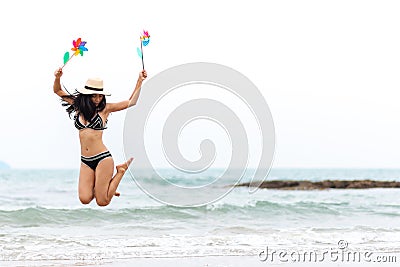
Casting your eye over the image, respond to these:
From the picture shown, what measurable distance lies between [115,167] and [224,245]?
6.72 m

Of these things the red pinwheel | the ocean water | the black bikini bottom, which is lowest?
the ocean water

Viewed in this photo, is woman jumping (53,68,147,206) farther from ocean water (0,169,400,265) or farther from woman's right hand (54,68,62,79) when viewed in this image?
ocean water (0,169,400,265)

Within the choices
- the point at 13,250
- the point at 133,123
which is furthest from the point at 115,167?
the point at 13,250

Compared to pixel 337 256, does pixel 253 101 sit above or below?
above

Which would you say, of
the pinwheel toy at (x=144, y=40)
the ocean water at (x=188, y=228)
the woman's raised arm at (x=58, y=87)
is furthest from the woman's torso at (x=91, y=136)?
the ocean water at (x=188, y=228)

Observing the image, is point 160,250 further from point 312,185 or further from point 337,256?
point 312,185

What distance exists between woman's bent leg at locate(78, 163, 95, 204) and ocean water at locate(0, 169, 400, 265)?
4981mm

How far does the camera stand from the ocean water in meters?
12.1

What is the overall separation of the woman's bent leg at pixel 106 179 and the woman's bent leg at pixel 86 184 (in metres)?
0.06

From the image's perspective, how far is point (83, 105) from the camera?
19.2 ft

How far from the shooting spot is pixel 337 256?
11.1 meters

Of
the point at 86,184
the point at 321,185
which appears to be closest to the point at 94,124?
the point at 86,184

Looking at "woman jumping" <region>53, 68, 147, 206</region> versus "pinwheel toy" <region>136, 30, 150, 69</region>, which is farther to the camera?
"woman jumping" <region>53, 68, 147, 206</region>

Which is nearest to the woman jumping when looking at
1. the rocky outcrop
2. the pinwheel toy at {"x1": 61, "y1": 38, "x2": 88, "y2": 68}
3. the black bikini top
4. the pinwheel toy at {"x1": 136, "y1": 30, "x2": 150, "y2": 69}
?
the black bikini top
